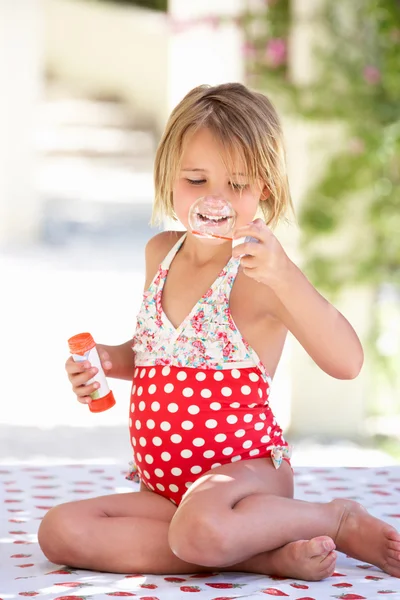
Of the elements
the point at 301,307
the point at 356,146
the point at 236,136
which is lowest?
the point at 301,307

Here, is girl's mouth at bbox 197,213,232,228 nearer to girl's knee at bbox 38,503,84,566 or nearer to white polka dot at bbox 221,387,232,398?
white polka dot at bbox 221,387,232,398

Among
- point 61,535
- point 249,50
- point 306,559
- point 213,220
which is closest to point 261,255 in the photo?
point 213,220

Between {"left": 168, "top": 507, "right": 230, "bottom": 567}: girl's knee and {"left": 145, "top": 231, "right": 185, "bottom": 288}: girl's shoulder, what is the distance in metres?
0.75

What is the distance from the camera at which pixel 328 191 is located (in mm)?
5480

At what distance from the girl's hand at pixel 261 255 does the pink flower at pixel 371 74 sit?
10.6ft

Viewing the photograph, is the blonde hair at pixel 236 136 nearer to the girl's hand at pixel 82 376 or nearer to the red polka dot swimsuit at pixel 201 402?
the red polka dot swimsuit at pixel 201 402

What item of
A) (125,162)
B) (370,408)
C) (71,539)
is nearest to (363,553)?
(71,539)

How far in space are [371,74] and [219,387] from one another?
10.4ft

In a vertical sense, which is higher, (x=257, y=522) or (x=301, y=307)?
(x=301, y=307)

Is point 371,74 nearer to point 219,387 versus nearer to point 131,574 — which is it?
point 219,387

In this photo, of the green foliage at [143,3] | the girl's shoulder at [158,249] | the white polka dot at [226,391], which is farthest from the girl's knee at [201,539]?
the green foliage at [143,3]

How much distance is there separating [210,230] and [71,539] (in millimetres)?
718

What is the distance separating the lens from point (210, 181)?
8.45 feet

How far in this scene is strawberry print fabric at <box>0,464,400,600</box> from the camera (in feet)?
7.47
